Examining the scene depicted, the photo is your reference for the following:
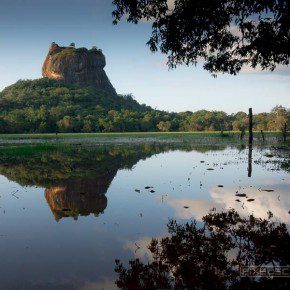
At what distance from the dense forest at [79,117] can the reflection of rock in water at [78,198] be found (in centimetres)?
9315

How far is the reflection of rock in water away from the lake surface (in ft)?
0.12

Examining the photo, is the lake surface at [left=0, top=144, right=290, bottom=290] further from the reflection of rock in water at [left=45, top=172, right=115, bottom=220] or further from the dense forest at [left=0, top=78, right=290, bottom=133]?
the dense forest at [left=0, top=78, right=290, bottom=133]

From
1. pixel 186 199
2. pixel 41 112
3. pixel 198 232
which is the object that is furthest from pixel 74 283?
pixel 41 112

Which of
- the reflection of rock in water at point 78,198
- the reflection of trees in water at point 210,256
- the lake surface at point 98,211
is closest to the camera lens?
the reflection of trees in water at point 210,256

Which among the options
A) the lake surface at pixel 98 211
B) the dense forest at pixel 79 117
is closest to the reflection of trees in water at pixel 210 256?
the lake surface at pixel 98 211

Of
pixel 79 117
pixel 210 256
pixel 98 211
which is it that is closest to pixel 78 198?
pixel 98 211

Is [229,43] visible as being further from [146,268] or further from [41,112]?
[41,112]

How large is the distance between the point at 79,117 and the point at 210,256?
124966 millimetres

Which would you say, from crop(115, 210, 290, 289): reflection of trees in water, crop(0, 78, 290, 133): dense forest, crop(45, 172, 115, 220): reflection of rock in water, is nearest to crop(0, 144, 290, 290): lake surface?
crop(45, 172, 115, 220): reflection of rock in water

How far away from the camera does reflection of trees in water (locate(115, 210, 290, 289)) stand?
215 inches

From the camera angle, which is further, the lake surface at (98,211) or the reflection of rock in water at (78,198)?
the reflection of rock in water at (78,198)

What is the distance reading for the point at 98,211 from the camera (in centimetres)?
1073

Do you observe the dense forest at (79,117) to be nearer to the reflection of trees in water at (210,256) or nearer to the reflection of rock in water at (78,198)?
the reflection of rock in water at (78,198)

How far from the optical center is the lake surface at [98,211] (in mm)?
6195
